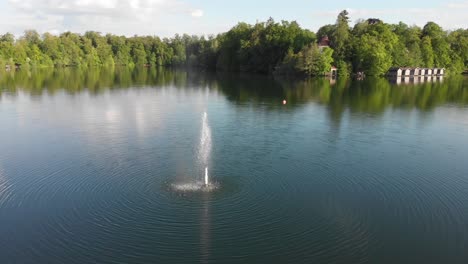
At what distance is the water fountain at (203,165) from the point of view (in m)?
22.8

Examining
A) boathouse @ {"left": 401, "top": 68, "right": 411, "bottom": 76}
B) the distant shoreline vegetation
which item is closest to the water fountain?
the distant shoreline vegetation

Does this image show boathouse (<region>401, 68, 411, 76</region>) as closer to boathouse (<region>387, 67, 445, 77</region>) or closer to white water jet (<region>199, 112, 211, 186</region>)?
boathouse (<region>387, 67, 445, 77</region>)

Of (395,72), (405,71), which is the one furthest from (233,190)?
(405,71)

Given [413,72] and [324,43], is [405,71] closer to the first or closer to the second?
[413,72]

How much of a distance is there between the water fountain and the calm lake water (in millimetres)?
247

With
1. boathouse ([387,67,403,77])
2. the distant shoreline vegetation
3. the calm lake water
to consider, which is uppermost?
the distant shoreline vegetation

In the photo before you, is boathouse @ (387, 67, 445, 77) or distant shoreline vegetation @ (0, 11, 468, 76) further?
boathouse @ (387, 67, 445, 77)

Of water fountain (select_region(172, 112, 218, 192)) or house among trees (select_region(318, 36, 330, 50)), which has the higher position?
house among trees (select_region(318, 36, 330, 50))

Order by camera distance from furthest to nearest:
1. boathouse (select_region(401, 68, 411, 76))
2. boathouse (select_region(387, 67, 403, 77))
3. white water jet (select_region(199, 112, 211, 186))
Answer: boathouse (select_region(401, 68, 411, 76))
boathouse (select_region(387, 67, 403, 77))
white water jet (select_region(199, 112, 211, 186))

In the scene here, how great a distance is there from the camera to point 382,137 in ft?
120

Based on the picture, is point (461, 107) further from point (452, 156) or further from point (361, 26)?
point (361, 26)

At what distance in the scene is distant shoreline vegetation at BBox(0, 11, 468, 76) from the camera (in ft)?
399

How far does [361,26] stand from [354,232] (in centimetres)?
12642

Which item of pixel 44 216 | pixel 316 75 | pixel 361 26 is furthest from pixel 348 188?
pixel 361 26
